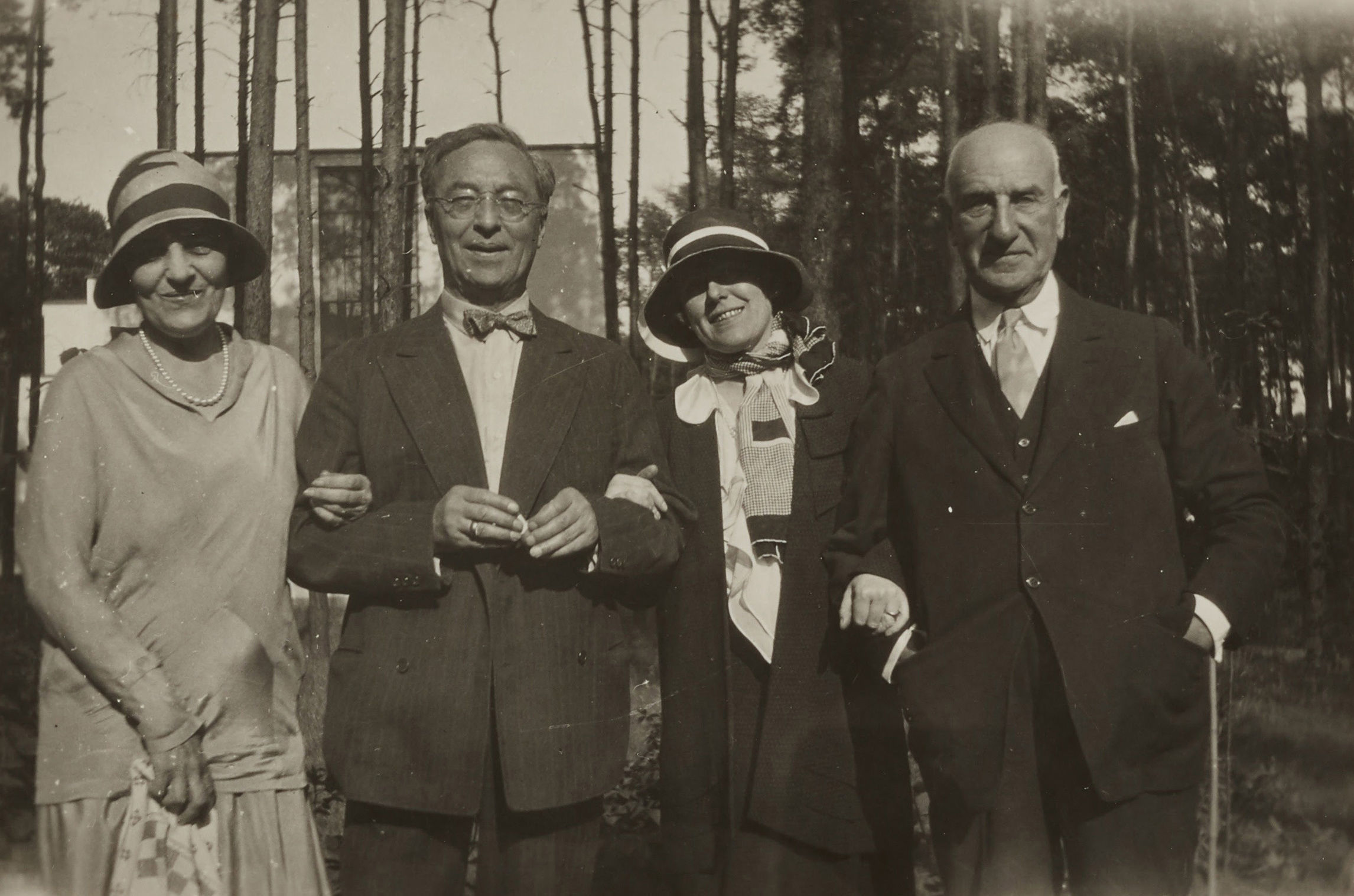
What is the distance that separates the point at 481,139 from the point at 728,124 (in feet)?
5.03

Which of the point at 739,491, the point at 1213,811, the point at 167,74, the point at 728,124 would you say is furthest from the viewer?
the point at 728,124

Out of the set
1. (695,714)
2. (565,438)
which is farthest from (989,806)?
(565,438)

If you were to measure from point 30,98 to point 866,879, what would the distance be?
3.84m

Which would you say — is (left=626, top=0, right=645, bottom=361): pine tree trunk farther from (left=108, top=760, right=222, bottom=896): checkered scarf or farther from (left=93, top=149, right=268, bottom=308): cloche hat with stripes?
(left=108, top=760, right=222, bottom=896): checkered scarf

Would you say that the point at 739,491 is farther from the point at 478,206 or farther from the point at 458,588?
the point at 478,206

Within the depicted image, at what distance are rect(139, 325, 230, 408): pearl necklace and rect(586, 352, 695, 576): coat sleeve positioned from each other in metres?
1.02

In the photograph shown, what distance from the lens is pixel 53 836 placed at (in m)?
2.85

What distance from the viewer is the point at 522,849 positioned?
2.81m

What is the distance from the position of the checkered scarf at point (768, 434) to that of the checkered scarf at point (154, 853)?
1680 mm

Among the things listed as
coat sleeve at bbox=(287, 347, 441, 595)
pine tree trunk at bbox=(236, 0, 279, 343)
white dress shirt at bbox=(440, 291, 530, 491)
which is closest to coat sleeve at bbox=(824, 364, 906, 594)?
white dress shirt at bbox=(440, 291, 530, 491)

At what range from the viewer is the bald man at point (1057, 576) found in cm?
265

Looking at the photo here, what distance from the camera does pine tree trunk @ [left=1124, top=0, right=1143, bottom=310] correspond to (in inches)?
169

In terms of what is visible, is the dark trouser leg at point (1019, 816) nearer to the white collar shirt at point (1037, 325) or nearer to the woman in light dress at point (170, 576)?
the white collar shirt at point (1037, 325)

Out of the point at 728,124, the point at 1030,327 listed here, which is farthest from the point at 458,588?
the point at 728,124
